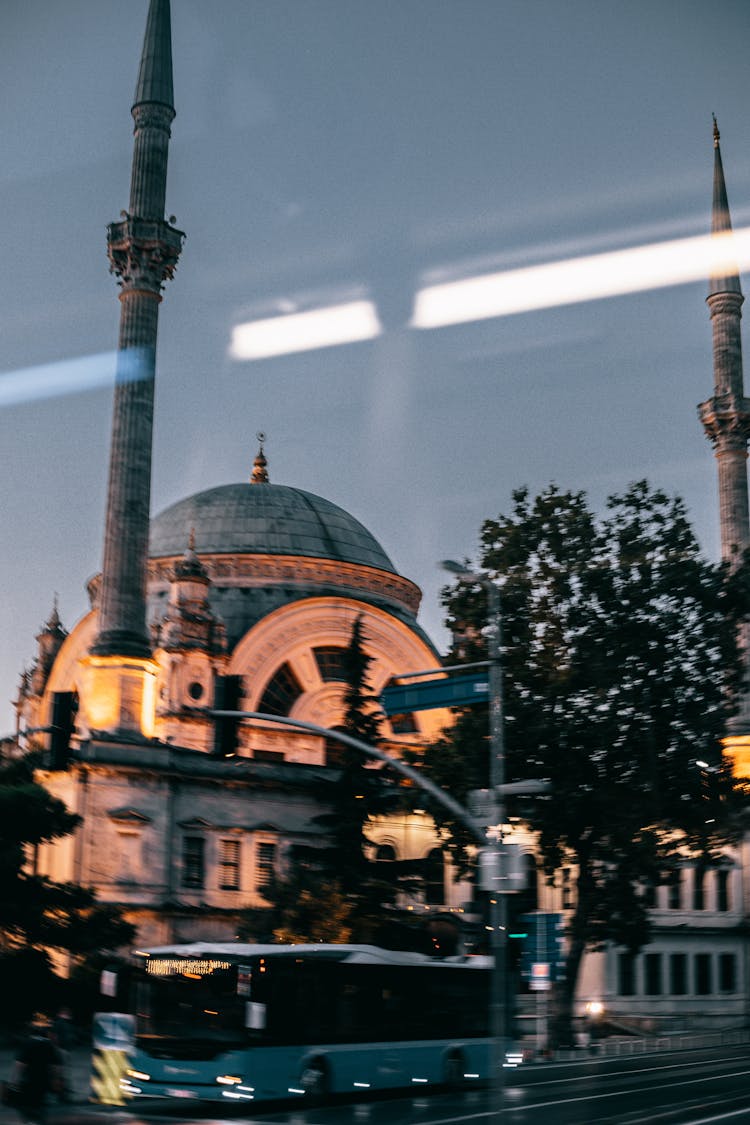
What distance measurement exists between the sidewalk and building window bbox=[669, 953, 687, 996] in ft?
123

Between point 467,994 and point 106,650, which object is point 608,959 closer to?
point 106,650

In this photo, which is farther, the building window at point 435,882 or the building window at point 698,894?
the building window at point 698,894

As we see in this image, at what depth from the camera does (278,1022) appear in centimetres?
2344

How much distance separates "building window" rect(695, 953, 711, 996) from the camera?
2689 inches

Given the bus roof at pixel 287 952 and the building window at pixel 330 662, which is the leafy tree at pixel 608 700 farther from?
the building window at pixel 330 662

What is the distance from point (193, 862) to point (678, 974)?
2636cm

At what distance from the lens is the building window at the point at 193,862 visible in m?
53.0

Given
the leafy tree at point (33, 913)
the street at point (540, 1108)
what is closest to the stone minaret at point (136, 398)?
the leafy tree at point (33, 913)

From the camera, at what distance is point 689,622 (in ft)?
142

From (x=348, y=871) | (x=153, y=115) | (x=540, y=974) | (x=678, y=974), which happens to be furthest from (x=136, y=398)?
(x=678, y=974)

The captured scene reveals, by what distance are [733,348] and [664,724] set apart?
33781mm

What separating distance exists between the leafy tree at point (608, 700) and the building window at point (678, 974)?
25640 mm

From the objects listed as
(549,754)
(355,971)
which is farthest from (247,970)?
(549,754)

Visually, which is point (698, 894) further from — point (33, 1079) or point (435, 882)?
point (33, 1079)
